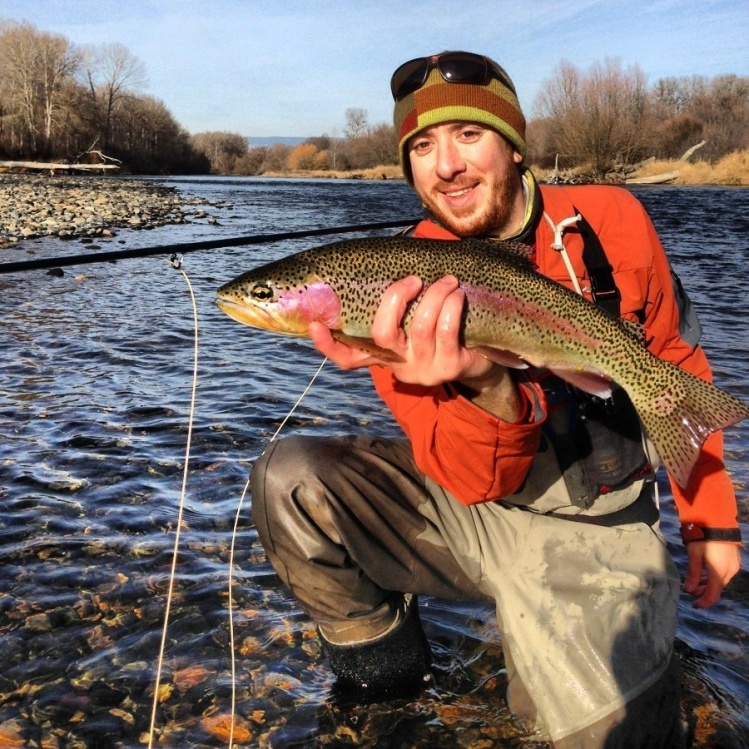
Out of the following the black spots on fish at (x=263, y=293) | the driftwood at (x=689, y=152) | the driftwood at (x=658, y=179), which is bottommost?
the black spots on fish at (x=263, y=293)

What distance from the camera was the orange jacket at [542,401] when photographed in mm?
2447

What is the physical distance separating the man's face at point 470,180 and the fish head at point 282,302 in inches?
33.5

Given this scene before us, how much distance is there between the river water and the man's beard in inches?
67.7

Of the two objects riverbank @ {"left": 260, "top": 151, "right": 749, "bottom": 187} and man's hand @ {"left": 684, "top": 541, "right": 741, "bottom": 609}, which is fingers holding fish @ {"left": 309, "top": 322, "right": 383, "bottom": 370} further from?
riverbank @ {"left": 260, "top": 151, "right": 749, "bottom": 187}

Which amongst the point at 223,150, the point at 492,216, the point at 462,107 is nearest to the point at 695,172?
the point at 462,107

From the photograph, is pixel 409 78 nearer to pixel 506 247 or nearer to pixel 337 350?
pixel 506 247

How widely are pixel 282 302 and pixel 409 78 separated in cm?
138

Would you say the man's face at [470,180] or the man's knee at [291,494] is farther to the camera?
the man's face at [470,180]

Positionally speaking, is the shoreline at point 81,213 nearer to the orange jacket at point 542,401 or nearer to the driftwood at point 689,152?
the orange jacket at point 542,401

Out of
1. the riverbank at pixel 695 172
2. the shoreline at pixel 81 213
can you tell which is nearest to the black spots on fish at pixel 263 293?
the shoreline at pixel 81 213

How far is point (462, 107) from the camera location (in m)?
3.08

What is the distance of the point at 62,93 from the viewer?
72.3 metres

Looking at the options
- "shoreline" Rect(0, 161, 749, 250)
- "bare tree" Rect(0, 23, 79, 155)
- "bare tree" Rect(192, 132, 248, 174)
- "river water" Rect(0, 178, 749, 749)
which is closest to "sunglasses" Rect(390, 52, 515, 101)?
"river water" Rect(0, 178, 749, 749)

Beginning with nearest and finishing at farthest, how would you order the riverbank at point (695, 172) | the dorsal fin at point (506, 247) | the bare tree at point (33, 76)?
the dorsal fin at point (506, 247)
the riverbank at point (695, 172)
the bare tree at point (33, 76)
